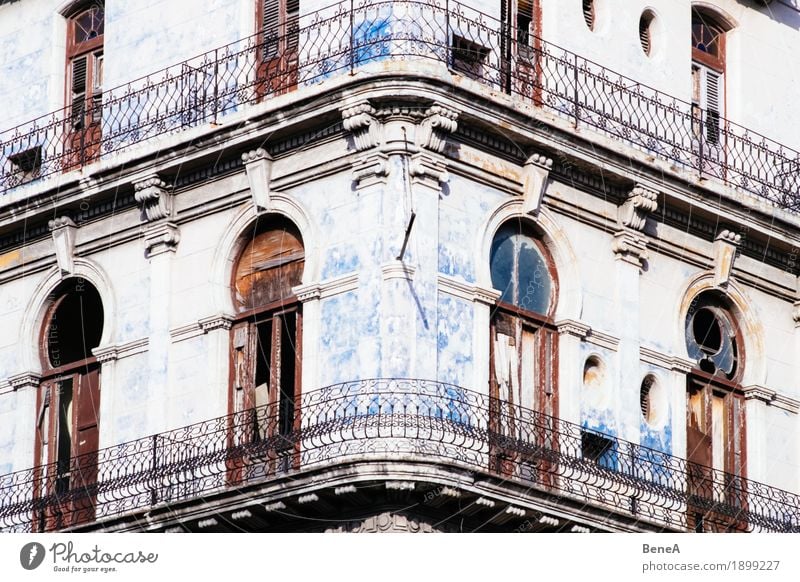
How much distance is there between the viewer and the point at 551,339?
41.6 m

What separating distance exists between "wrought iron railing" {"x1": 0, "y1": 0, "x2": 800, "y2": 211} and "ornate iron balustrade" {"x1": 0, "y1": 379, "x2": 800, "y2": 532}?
4.21 m

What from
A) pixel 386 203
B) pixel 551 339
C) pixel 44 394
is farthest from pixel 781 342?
pixel 44 394

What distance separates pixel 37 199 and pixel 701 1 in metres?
9.89

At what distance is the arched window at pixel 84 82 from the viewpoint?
4409 centimetres

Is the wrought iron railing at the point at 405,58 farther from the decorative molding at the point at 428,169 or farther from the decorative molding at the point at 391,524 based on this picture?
the decorative molding at the point at 391,524

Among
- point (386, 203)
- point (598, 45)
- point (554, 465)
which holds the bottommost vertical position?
point (554, 465)

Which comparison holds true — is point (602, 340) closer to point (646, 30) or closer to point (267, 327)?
point (267, 327)

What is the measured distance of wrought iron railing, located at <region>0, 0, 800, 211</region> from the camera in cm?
4066

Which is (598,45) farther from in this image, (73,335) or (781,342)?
(73,335)

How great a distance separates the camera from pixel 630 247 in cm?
4256

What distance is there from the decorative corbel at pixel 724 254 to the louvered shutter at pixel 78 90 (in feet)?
29.7

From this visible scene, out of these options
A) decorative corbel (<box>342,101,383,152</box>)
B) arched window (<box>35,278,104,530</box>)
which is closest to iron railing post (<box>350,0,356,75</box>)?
decorative corbel (<box>342,101,383,152</box>)

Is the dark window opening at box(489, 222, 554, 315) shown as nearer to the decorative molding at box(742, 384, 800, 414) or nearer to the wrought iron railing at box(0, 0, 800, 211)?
the wrought iron railing at box(0, 0, 800, 211)

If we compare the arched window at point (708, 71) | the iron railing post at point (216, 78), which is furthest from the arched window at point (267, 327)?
the arched window at point (708, 71)
